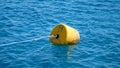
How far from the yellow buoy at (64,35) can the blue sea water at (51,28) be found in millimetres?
273

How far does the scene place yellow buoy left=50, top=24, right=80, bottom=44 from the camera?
1143 centimetres

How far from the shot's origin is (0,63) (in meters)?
10.3

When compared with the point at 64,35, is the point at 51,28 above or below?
above

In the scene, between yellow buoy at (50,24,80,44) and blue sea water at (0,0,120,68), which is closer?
blue sea water at (0,0,120,68)

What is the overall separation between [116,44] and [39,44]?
3624mm

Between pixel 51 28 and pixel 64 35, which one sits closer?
pixel 64 35

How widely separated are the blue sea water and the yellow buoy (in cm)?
27

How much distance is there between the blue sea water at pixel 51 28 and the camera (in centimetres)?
1059

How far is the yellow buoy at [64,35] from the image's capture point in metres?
11.4

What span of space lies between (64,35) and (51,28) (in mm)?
2560

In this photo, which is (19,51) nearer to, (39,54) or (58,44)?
(39,54)

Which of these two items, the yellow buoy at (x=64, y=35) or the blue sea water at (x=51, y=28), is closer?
the blue sea water at (x=51, y=28)

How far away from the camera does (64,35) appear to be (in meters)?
11.5

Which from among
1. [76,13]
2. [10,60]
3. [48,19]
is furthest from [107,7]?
[10,60]
